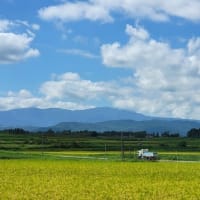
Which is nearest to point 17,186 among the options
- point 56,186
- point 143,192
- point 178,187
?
point 56,186

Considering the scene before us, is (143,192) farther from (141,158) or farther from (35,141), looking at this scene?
(35,141)

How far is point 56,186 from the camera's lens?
29.9 m

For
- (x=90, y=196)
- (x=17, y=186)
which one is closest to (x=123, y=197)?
(x=90, y=196)

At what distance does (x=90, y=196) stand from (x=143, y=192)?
3.54m

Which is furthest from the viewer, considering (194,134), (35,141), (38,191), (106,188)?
(194,134)

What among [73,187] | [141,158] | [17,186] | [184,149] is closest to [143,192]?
[73,187]

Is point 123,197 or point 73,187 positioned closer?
point 123,197

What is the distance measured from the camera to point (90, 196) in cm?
2491

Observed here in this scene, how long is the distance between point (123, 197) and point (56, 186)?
633cm

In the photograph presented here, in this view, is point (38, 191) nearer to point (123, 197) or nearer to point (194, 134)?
point (123, 197)

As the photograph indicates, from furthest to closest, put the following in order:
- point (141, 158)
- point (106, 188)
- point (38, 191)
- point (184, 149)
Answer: point (184, 149), point (141, 158), point (106, 188), point (38, 191)

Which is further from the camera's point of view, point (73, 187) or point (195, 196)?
point (73, 187)

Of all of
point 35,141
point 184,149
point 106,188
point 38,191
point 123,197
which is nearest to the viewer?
point 123,197

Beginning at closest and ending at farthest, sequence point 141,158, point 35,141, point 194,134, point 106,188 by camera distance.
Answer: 1. point 106,188
2. point 141,158
3. point 35,141
4. point 194,134
